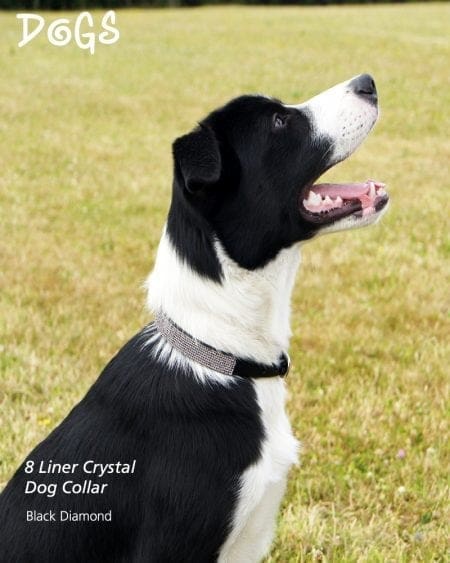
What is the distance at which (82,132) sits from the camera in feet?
42.8

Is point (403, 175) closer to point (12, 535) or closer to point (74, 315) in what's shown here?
point (74, 315)

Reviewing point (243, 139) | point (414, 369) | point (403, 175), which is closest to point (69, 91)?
point (403, 175)

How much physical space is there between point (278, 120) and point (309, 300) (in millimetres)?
3374

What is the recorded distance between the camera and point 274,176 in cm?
312

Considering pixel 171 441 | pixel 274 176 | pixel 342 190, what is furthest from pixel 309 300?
pixel 171 441

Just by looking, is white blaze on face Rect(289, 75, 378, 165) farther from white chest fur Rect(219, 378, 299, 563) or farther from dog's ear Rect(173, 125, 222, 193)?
white chest fur Rect(219, 378, 299, 563)

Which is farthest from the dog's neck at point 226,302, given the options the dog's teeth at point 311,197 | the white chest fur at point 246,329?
the dog's teeth at point 311,197

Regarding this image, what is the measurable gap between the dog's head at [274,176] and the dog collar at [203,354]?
31cm

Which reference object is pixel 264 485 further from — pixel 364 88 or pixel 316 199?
pixel 364 88

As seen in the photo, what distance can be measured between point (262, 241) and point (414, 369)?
2.68m

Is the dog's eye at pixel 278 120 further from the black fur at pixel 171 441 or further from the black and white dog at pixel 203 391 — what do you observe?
the black fur at pixel 171 441

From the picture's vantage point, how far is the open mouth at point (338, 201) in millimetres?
3129

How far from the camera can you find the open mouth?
3.13 meters

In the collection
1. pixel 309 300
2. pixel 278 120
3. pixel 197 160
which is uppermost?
pixel 278 120
